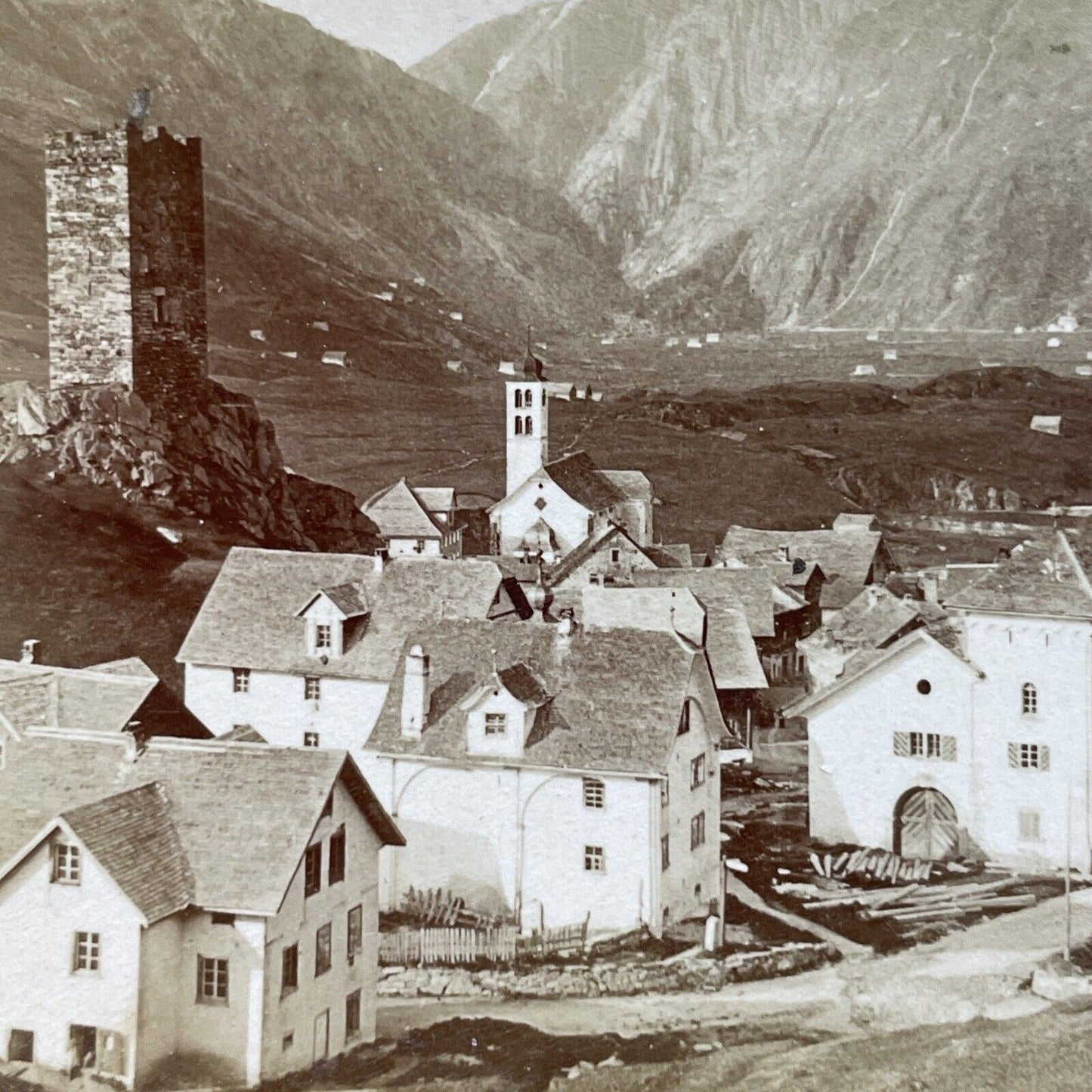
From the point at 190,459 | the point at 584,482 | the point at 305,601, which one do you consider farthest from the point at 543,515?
the point at 190,459

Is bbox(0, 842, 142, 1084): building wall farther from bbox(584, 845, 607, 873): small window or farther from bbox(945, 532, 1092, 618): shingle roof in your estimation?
bbox(945, 532, 1092, 618): shingle roof

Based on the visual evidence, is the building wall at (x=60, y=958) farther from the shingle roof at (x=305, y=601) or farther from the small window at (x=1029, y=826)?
the small window at (x=1029, y=826)

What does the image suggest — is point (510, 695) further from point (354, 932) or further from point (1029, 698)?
point (1029, 698)

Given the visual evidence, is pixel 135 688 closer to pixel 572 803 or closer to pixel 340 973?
pixel 340 973

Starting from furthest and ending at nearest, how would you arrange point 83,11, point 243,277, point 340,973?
point 243,277
point 83,11
point 340,973

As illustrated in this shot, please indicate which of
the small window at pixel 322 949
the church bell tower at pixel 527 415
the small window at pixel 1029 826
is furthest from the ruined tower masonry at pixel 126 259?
the small window at pixel 1029 826

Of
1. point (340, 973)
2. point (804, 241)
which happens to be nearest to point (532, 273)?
point (804, 241)

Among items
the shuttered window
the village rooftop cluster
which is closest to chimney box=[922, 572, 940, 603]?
the village rooftop cluster
